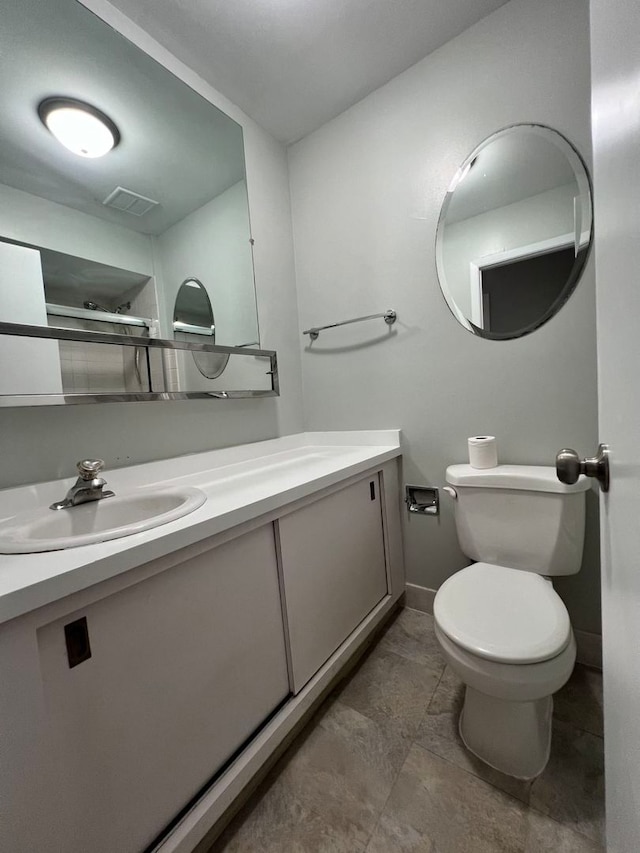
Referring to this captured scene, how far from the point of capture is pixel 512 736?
2.87 ft

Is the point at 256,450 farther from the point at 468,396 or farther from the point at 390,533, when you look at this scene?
the point at 468,396

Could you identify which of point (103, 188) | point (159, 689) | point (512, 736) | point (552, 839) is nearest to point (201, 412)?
point (103, 188)

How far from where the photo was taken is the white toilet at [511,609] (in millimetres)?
769

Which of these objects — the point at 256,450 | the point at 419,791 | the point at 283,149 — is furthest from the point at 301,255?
the point at 419,791

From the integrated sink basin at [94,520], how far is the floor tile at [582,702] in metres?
1.28

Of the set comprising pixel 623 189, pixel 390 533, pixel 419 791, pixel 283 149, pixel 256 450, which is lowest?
pixel 419 791

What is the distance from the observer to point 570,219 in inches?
43.9

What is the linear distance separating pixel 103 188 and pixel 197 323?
0.48 m

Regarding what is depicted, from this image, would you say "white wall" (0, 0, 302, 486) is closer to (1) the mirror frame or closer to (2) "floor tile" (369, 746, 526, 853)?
(1) the mirror frame

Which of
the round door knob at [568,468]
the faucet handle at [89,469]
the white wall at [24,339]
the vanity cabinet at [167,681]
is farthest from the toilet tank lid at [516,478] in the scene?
the white wall at [24,339]

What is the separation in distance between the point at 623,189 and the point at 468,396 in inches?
41.2

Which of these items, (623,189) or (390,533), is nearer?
(623,189)

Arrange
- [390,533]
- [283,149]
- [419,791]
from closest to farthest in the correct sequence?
[419,791] < [390,533] < [283,149]

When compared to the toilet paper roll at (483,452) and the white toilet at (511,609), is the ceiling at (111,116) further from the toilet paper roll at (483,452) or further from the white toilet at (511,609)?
the white toilet at (511,609)
